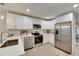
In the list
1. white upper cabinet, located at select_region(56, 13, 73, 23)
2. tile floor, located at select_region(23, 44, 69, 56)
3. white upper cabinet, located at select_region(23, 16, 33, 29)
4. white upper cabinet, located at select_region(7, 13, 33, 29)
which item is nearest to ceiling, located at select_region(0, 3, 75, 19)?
white upper cabinet, located at select_region(56, 13, 73, 23)

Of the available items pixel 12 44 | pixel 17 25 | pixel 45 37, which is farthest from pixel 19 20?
pixel 45 37

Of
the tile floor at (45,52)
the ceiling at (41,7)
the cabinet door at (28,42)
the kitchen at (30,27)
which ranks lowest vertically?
the tile floor at (45,52)

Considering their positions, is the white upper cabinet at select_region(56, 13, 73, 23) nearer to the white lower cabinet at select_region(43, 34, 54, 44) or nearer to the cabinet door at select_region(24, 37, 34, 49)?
the white lower cabinet at select_region(43, 34, 54, 44)

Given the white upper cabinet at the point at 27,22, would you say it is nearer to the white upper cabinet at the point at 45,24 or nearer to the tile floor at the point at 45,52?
the white upper cabinet at the point at 45,24

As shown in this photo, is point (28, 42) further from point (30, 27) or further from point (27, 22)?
point (27, 22)

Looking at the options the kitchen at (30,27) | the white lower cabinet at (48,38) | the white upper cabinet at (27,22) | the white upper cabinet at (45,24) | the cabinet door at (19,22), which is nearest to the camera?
the kitchen at (30,27)

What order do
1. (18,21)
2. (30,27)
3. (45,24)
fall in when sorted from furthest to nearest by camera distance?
(45,24), (30,27), (18,21)

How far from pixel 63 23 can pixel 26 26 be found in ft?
5.89

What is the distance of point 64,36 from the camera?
3.86 meters

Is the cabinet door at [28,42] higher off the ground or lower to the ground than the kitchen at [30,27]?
lower

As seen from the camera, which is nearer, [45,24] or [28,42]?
[28,42]

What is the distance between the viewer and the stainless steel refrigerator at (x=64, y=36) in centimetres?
360

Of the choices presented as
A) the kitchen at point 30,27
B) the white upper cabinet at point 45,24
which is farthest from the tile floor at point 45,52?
the white upper cabinet at point 45,24

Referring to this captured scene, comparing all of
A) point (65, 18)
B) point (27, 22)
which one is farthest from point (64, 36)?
point (27, 22)
